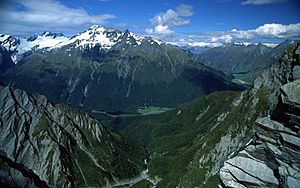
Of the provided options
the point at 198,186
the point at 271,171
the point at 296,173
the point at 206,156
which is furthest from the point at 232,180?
the point at 206,156

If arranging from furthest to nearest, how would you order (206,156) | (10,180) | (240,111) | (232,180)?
(240,111) < (206,156) < (10,180) < (232,180)

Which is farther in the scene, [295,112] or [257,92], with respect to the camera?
[257,92]

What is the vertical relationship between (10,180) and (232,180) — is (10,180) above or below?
below

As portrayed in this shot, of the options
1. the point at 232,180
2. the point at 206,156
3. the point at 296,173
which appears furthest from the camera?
the point at 206,156

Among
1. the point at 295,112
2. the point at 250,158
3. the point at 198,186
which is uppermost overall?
the point at 295,112

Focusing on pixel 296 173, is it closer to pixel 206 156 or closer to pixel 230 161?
pixel 230 161
